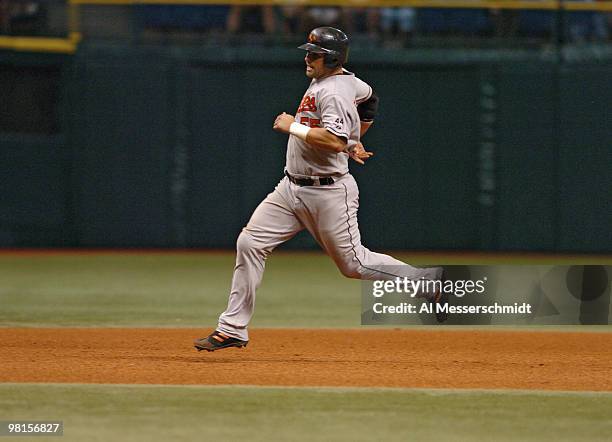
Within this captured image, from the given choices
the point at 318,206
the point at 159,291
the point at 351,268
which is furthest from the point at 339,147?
the point at 159,291

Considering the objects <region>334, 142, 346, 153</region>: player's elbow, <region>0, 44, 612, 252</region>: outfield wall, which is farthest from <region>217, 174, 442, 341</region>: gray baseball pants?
<region>0, 44, 612, 252</region>: outfield wall

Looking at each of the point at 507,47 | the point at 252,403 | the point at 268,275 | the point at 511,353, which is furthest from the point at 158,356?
the point at 507,47

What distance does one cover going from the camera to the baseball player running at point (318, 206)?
266 inches

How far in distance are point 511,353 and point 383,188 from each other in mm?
7338

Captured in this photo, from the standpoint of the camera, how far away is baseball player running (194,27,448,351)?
677 centimetres

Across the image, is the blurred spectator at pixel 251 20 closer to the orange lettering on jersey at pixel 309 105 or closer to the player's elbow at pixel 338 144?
the orange lettering on jersey at pixel 309 105

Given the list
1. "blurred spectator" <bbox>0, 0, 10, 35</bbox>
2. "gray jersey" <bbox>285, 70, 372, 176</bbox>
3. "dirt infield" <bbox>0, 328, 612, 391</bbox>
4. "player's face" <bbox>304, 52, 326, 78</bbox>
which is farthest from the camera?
"blurred spectator" <bbox>0, 0, 10, 35</bbox>

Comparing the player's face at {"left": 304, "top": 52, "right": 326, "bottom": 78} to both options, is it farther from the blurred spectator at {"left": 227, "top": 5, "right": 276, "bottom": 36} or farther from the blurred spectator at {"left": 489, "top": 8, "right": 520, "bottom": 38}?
the blurred spectator at {"left": 489, "top": 8, "right": 520, "bottom": 38}

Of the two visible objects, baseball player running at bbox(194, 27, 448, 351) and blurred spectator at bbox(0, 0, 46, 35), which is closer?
baseball player running at bbox(194, 27, 448, 351)

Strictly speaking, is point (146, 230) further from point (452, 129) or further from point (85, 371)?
point (85, 371)

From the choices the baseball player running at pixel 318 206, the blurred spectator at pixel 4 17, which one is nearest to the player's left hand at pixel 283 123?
the baseball player running at pixel 318 206

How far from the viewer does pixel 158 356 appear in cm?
728

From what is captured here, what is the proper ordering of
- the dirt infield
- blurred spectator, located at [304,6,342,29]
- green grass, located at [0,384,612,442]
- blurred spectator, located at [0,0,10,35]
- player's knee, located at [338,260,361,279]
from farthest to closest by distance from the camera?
blurred spectator, located at [304,6,342,29] < blurred spectator, located at [0,0,10,35] < player's knee, located at [338,260,361,279] < the dirt infield < green grass, located at [0,384,612,442]

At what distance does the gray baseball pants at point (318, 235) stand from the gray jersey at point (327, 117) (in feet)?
0.33
